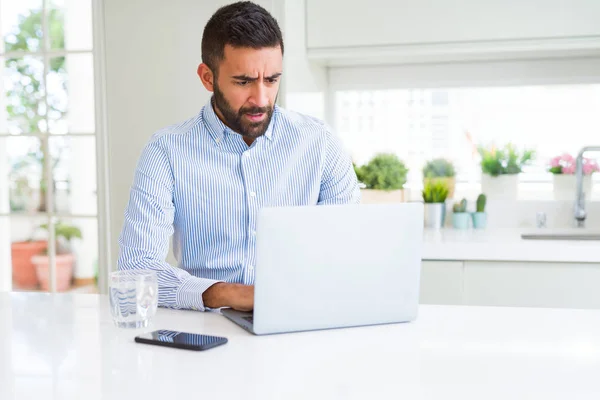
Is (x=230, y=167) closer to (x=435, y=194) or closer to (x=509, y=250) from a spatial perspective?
(x=509, y=250)

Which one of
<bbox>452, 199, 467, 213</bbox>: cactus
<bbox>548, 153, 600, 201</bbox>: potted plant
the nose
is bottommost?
<bbox>452, 199, 467, 213</bbox>: cactus

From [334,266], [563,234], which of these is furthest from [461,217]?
[334,266]

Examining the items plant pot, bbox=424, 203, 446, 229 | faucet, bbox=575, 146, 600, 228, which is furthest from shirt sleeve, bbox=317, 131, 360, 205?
faucet, bbox=575, 146, 600, 228

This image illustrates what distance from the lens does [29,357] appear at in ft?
4.36

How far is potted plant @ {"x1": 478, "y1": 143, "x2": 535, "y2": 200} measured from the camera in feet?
11.5

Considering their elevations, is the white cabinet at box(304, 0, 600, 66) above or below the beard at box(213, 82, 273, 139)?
above

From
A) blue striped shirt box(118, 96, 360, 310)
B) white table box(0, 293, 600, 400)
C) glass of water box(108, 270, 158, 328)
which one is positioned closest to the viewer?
white table box(0, 293, 600, 400)

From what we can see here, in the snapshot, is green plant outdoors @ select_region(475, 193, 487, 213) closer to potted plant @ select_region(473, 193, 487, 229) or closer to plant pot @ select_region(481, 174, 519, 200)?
potted plant @ select_region(473, 193, 487, 229)

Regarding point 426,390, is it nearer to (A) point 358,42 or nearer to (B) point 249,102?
(B) point 249,102

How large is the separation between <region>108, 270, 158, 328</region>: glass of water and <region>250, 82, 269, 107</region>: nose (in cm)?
60

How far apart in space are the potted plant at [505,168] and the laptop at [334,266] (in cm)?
213

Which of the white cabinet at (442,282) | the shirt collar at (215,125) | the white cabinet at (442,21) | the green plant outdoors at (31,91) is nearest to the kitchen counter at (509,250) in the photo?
the white cabinet at (442,282)

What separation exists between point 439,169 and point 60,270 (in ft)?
6.24

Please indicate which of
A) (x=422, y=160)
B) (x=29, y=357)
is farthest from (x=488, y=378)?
(x=422, y=160)
